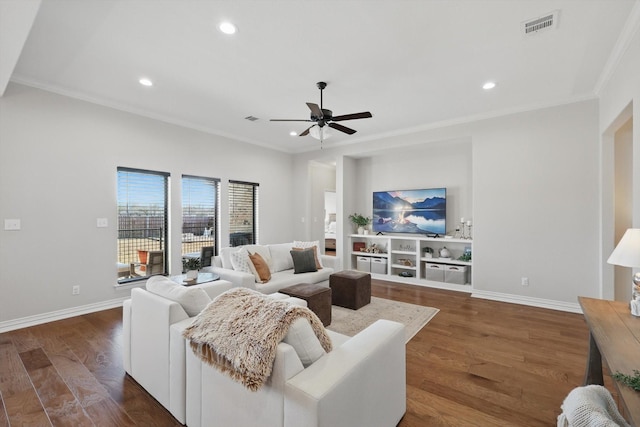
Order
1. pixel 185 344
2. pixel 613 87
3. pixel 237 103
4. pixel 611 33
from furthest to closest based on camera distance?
pixel 237 103, pixel 613 87, pixel 611 33, pixel 185 344

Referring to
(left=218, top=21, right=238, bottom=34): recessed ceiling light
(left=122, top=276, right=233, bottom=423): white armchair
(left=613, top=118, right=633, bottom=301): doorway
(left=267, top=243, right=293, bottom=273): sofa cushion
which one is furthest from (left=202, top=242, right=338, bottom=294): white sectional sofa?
(left=613, top=118, right=633, bottom=301): doorway

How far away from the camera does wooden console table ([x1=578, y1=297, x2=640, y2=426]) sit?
109 cm

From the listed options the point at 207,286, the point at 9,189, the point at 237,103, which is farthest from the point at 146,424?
the point at 237,103

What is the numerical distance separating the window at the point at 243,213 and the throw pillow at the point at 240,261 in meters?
1.88

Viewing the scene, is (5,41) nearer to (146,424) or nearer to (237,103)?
(237,103)

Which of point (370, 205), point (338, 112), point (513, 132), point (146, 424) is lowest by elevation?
point (146, 424)

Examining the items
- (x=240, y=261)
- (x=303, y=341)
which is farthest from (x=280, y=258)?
(x=303, y=341)

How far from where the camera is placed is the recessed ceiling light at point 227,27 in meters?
2.42

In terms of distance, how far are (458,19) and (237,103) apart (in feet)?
9.52

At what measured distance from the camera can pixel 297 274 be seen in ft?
14.2

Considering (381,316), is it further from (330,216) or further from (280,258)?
(330,216)

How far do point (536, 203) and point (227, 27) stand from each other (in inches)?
177

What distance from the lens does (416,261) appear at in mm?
5594

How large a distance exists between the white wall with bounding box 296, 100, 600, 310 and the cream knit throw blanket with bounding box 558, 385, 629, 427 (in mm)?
3768
